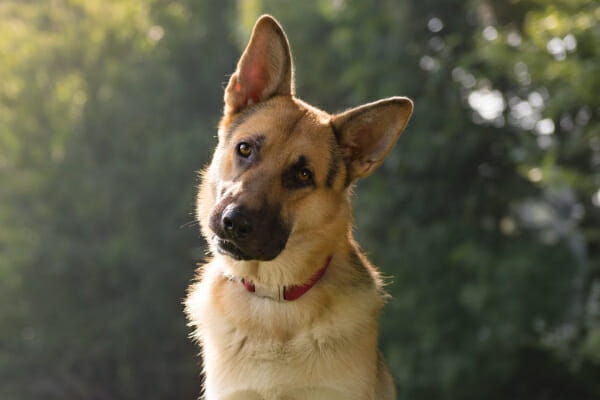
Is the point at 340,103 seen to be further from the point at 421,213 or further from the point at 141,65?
the point at 141,65

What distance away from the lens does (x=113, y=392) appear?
1078 inches

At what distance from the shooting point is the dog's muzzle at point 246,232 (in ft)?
15.0

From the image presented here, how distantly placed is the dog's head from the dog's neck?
0.19m

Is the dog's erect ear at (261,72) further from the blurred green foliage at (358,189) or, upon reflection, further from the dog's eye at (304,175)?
the blurred green foliage at (358,189)

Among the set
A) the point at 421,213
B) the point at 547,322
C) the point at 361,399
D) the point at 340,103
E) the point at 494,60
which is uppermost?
the point at 361,399

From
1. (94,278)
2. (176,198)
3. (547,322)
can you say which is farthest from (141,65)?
(547,322)

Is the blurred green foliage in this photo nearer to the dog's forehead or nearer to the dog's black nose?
the dog's forehead

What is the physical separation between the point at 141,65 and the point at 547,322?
Result: 1566 cm

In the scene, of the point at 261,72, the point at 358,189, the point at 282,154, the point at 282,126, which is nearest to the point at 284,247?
the point at 282,154

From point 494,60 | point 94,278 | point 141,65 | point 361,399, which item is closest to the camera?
point 361,399

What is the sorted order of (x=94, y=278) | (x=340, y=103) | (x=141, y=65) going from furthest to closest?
1. (x=141, y=65)
2. (x=94, y=278)
3. (x=340, y=103)

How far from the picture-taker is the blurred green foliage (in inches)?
657

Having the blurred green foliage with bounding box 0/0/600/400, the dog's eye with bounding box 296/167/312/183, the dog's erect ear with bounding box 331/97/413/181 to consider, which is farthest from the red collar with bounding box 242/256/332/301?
the blurred green foliage with bounding box 0/0/600/400

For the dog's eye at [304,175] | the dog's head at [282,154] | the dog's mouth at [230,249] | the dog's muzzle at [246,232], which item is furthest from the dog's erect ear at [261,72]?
A: the dog's mouth at [230,249]
